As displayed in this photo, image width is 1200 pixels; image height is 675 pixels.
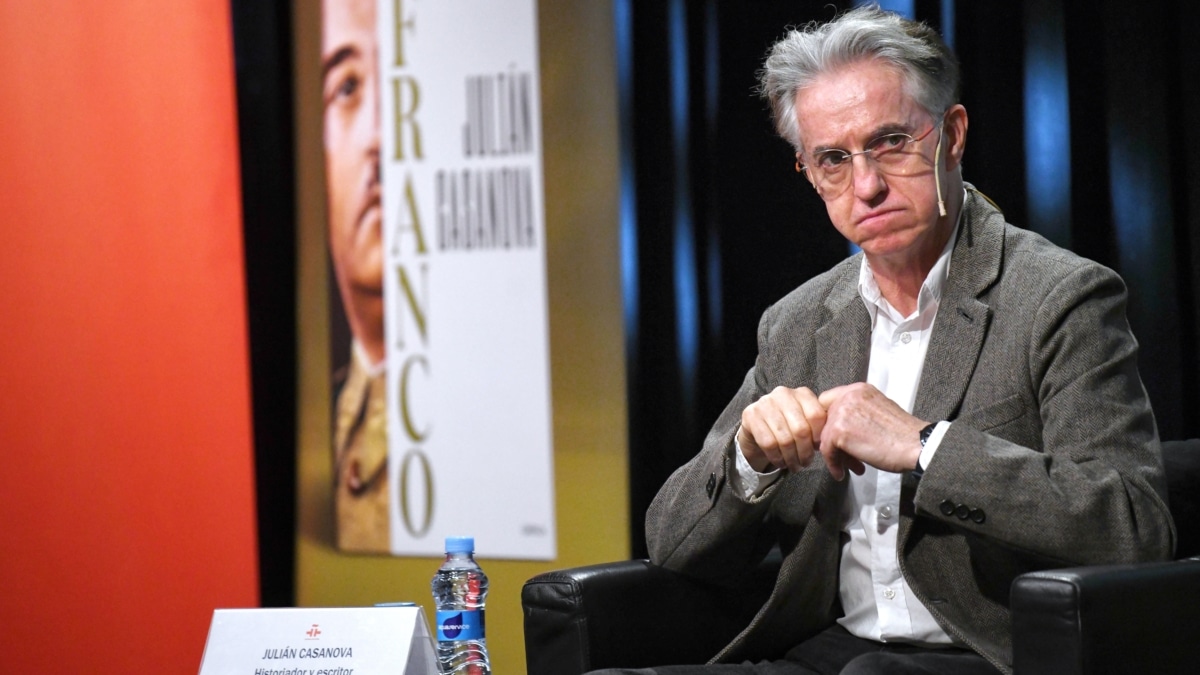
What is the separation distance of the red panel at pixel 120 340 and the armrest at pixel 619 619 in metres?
1.95

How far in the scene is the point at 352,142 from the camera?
338 centimetres


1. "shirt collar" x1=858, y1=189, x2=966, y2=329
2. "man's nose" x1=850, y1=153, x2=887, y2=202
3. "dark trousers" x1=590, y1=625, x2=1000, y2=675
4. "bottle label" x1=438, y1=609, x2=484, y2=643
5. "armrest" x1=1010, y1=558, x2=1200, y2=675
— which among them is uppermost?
"man's nose" x1=850, y1=153, x2=887, y2=202

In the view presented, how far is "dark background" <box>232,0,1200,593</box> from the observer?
221cm

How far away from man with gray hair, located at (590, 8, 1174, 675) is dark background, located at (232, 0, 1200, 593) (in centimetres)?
56

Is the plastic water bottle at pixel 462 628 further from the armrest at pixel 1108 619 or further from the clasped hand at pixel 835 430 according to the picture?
the armrest at pixel 1108 619

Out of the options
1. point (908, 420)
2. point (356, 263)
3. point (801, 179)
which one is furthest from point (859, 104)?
point (356, 263)

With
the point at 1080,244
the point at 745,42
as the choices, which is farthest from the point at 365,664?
the point at 745,42

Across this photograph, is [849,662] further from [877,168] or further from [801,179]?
[801,179]

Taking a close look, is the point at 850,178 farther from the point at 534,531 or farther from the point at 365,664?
the point at 534,531

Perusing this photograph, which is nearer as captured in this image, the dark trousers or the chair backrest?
the dark trousers

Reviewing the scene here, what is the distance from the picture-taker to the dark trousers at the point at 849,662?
1.60 meters

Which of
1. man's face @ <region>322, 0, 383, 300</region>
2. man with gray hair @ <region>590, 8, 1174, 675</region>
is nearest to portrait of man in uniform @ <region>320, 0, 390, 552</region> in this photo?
man's face @ <region>322, 0, 383, 300</region>

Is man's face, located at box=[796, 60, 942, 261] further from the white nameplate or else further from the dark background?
the white nameplate

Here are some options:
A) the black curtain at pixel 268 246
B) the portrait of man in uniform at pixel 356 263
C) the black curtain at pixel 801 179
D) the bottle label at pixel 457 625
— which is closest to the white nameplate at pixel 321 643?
the bottle label at pixel 457 625
